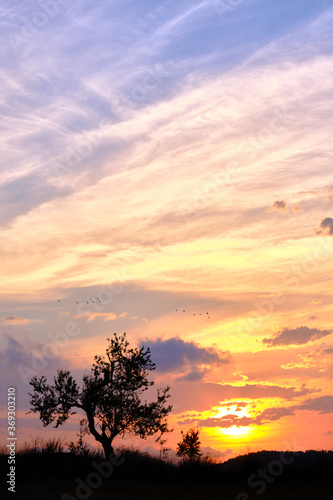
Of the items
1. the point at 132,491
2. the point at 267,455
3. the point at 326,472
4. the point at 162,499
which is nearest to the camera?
the point at 162,499

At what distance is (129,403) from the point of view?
42594mm

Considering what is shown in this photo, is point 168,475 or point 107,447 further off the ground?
point 107,447

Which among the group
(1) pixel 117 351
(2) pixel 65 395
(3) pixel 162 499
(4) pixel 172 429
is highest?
(1) pixel 117 351

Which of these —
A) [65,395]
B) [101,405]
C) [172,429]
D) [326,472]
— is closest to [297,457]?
[326,472]

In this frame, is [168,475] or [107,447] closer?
[168,475]

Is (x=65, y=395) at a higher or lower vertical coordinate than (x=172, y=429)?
higher

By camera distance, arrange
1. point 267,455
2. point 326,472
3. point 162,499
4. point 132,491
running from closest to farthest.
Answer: point 162,499, point 132,491, point 326,472, point 267,455

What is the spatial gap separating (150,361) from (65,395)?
694 centimetres

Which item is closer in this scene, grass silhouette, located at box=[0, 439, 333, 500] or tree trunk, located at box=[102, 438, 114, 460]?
grass silhouette, located at box=[0, 439, 333, 500]

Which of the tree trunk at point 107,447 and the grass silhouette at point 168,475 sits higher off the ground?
the tree trunk at point 107,447

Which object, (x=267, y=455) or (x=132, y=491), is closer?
(x=132, y=491)

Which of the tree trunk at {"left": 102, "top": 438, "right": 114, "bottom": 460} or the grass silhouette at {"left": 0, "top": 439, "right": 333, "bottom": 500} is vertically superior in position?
the tree trunk at {"left": 102, "top": 438, "right": 114, "bottom": 460}

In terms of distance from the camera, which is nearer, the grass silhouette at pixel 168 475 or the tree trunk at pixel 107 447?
the grass silhouette at pixel 168 475

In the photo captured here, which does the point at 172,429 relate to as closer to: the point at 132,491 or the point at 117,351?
the point at 117,351
